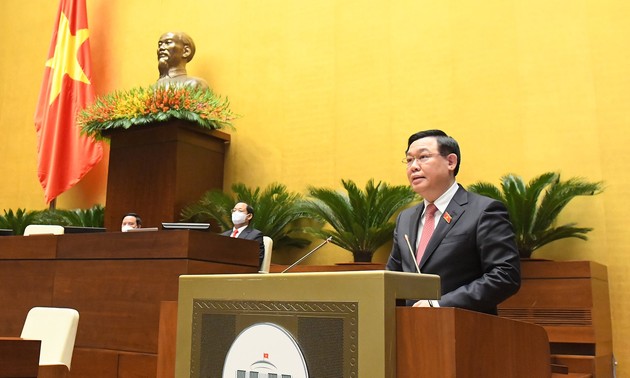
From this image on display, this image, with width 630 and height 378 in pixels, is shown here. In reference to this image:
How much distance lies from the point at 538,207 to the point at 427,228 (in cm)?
320

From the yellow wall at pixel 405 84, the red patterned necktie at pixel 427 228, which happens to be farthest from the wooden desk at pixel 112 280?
the yellow wall at pixel 405 84

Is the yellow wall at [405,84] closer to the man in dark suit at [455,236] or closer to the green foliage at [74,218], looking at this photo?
the green foliage at [74,218]

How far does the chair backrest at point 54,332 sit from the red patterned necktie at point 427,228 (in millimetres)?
1657

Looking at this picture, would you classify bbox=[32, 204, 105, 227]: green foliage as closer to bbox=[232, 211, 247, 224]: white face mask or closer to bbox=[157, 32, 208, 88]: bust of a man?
bbox=[157, 32, 208, 88]: bust of a man

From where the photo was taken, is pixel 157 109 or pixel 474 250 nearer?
pixel 474 250

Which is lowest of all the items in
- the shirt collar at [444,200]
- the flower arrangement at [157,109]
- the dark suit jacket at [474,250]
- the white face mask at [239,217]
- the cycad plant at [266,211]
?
the dark suit jacket at [474,250]

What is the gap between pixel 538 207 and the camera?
205 inches

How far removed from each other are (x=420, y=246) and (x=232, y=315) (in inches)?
40.4

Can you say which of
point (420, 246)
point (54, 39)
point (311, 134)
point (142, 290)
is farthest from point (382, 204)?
point (54, 39)

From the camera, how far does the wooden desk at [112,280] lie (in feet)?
12.8

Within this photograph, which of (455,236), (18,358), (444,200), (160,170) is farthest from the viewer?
(160,170)

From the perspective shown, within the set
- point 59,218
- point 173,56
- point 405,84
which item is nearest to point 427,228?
point 405,84

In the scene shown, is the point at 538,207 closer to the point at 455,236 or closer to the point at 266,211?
the point at 266,211

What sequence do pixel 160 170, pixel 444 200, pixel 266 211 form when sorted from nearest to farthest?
pixel 444 200, pixel 266 211, pixel 160 170
